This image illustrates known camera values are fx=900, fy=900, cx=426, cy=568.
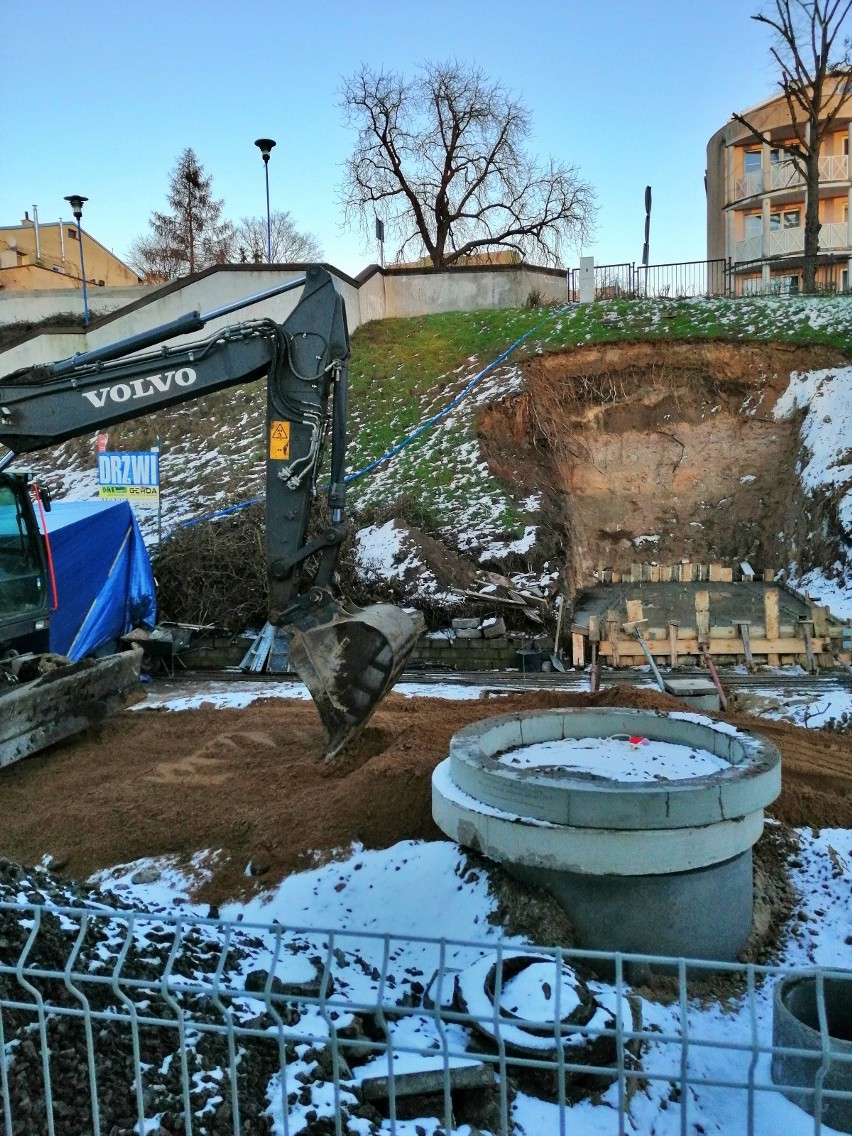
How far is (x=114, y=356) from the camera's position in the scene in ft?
23.6

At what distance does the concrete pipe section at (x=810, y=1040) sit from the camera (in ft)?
11.5

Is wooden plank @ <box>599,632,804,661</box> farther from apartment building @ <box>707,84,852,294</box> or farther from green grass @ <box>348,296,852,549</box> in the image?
apartment building @ <box>707,84,852,294</box>

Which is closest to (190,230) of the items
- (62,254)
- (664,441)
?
(62,254)

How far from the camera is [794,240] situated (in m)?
37.4

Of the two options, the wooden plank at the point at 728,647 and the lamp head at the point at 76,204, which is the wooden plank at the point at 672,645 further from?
the lamp head at the point at 76,204

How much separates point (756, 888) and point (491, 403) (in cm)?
1272

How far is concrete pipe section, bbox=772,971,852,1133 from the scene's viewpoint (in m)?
3.49

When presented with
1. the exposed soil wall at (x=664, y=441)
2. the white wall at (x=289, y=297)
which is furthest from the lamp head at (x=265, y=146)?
the exposed soil wall at (x=664, y=441)

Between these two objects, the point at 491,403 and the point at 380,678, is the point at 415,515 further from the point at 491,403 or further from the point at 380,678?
the point at 380,678

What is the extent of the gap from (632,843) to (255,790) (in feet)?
10.5

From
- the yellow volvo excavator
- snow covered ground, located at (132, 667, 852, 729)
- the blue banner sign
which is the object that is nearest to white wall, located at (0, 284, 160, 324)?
the blue banner sign

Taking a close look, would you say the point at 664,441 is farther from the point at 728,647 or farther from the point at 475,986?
the point at 475,986

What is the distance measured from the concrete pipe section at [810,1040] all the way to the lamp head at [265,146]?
2150cm

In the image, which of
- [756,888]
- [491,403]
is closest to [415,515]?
[491,403]
